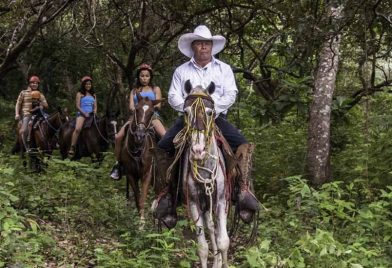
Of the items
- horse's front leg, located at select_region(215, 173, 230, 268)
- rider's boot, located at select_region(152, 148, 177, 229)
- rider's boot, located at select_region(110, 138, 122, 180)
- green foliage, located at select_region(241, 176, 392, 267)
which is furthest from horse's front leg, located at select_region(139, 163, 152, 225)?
horse's front leg, located at select_region(215, 173, 230, 268)

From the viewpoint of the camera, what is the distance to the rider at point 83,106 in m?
14.5

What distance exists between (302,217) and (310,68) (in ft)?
18.2

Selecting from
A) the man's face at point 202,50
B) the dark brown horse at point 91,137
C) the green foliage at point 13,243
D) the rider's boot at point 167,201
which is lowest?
the green foliage at point 13,243

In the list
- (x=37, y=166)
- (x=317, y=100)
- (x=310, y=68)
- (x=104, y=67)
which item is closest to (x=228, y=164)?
(x=317, y=100)

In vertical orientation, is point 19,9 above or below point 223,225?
above

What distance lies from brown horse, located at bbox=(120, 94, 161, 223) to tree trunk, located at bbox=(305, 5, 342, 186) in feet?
10.2

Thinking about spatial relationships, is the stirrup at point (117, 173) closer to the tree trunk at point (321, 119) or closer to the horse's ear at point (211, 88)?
the tree trunk at point (321, 119)

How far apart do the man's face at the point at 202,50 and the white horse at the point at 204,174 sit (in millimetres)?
597

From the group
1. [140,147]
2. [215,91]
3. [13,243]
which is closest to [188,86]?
[215,91]

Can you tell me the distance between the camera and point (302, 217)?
8492mm

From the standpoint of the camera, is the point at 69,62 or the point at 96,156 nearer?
the point at 96,156

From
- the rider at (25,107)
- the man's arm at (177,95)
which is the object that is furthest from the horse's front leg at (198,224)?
the rider at (25,107)

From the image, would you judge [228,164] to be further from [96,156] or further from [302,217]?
[96,156]

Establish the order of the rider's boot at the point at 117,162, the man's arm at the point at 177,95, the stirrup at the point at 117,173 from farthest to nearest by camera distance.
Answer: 1. the stirrup at the point at 117,173
2. the rider's boot at the point at 117,162
3. the man's arm at the point at 177,95
